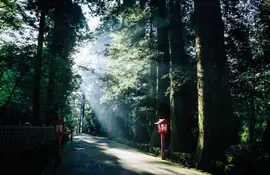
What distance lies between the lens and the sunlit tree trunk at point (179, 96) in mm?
11273

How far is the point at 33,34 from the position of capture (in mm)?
14945

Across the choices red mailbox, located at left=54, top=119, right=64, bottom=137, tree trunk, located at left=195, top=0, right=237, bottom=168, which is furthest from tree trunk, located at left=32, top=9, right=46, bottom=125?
tree trunk, located at left=195, top=0, right=237, bottom=168

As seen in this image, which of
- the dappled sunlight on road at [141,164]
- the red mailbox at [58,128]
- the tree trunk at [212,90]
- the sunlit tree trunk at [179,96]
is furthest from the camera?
the sunlit tree trunk at [179,96]

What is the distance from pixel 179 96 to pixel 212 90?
3869 millimetres

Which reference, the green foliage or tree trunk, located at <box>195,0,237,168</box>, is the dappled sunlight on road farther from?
the green foliage

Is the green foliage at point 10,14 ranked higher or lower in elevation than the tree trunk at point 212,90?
higher

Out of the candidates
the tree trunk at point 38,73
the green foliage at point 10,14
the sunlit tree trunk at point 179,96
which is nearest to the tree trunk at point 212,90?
the sunlit tree trunk at point 179,96

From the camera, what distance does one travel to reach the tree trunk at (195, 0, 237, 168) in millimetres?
7840

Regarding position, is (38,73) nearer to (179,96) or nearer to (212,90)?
(179,96)

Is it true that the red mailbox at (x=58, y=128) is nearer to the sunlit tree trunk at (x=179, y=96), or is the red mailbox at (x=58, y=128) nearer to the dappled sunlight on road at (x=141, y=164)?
the dappled sunlight on road at (x=141, y=164)

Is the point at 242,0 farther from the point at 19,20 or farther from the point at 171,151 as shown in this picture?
the point at 19,20

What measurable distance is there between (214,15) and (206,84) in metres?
2.92

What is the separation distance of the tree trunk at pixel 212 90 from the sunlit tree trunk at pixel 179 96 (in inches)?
87.4

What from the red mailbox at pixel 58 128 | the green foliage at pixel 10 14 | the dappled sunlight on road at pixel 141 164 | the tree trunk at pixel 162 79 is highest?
the green foliage at pixel 10 14
